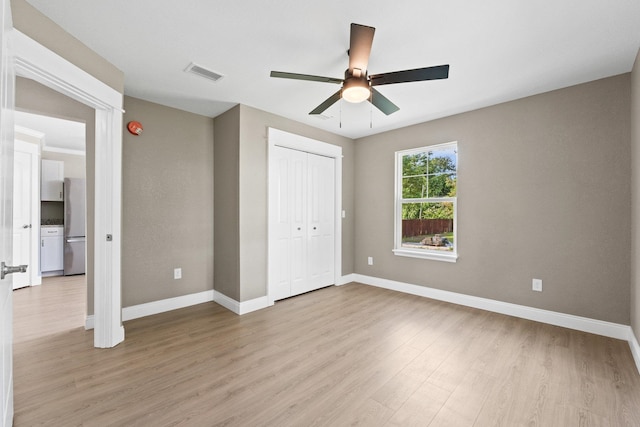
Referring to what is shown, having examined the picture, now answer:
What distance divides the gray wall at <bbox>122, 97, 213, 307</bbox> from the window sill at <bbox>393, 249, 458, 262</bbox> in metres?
2.82

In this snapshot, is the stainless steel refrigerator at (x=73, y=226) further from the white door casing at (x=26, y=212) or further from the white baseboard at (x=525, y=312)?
the white baseboard at (x=525, y=312)

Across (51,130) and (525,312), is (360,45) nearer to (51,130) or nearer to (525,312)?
(525,312)

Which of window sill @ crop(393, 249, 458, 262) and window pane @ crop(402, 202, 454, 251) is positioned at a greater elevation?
window pane @ crop(402, 202, 454, 251)

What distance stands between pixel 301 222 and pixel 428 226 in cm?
188

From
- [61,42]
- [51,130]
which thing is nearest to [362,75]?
[61,42]

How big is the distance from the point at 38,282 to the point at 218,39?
204 inches

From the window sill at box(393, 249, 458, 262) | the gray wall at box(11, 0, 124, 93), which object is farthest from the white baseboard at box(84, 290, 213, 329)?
the window sill at box(393, 249, 458, 262)

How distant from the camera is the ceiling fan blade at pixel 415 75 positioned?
1893mm

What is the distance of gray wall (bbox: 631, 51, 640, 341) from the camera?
2.32m

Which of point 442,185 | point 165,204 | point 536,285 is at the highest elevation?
point 442,185

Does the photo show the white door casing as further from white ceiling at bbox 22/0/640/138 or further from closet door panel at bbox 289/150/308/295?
closet door panel at bbox 289/150/308/295

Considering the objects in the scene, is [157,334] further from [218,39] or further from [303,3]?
[303,3]

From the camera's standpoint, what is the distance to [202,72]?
269 centimetres

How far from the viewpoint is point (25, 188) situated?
4.46 meters
